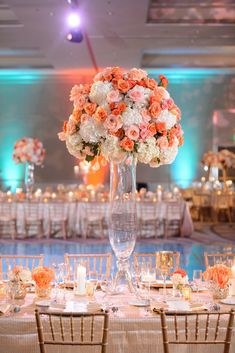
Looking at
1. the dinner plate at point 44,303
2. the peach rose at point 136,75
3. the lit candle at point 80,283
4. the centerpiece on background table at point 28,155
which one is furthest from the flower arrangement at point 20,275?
the centerpiece on background table at point 28,155

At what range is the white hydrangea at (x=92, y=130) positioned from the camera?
3.72 metres

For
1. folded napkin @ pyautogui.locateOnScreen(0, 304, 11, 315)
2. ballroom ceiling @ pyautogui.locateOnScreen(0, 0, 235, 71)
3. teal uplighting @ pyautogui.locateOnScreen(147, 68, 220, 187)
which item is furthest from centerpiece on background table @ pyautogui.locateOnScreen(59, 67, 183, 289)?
teal uplighting @ pyautogui.locateOnScreen(147, 68, 220, 187)

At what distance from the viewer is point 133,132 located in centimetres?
363

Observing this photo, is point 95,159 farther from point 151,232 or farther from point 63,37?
point 63,37

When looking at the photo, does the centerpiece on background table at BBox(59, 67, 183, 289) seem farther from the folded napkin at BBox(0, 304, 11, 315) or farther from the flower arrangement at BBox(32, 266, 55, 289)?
the folded napkin at BBox(0, 304, 11, 315)

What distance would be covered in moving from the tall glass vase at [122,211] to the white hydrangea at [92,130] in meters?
0.22

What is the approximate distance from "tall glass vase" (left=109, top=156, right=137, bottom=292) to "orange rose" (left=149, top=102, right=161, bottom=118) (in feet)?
1.23

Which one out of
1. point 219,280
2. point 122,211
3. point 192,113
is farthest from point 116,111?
point 192,113

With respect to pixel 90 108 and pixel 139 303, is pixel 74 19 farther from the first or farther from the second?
pixel 139 303

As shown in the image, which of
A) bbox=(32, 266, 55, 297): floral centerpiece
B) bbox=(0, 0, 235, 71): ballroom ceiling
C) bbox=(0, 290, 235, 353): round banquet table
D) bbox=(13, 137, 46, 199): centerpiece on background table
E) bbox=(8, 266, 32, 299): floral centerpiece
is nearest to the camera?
bbox=(0, 290, 235, 353): round banquet table

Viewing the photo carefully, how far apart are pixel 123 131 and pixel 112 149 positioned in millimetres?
123

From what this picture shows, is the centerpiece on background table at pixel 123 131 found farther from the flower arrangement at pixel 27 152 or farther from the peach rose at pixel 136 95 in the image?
the flower arrangement at pixel 27 152

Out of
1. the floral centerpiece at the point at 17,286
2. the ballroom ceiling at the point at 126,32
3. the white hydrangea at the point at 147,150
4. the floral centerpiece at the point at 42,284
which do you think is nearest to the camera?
the white hydrangea at the point at 147,150

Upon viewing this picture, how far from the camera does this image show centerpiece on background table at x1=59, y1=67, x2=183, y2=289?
3.65m
